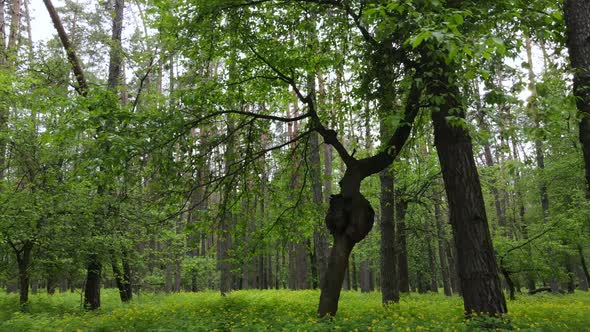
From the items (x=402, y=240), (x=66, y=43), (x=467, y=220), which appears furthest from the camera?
(x=402, y=240)

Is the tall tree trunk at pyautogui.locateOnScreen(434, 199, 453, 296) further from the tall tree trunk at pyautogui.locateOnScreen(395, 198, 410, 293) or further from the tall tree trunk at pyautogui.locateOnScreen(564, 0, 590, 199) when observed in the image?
the tall tree trunk at pyautogui.locateOnScreen(564, 0, 590, 199)

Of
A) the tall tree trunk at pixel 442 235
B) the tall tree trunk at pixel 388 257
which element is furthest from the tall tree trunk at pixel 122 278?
the tall tree trunk at pixel 442 235

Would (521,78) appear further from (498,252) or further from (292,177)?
(498,252)

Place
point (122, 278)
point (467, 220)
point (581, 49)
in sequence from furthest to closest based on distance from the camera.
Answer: point (122, 278) → point (467, 220) → point (581, 49)

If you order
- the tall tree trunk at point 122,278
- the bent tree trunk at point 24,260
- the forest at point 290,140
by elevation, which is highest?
the forest at point 290,140

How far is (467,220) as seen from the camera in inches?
245

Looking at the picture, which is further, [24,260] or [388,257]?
[24,260]

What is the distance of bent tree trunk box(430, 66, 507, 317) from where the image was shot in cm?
598

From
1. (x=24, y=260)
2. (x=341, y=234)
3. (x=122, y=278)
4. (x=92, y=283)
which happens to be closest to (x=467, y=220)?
(x=341, y=234)

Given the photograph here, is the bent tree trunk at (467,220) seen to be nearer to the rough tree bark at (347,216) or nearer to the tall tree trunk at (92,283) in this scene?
the rough tree bark at (347,216)

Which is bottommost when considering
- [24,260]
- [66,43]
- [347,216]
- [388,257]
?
[388,257]

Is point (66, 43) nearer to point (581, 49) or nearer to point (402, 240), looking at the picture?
point (581, 49)

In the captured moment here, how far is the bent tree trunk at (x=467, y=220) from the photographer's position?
235 inches

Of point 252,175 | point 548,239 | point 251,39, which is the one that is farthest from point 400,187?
point 251,39
